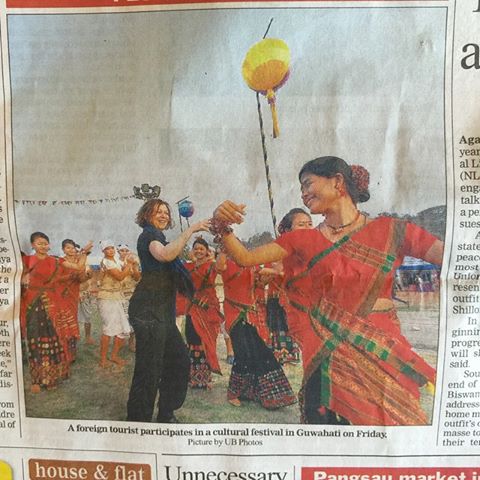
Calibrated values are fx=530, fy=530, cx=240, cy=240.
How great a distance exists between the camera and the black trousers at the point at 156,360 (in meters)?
0.40

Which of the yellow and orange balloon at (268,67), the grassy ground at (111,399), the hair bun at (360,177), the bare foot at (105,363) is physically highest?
the yellow and orange balloon at (268,67)

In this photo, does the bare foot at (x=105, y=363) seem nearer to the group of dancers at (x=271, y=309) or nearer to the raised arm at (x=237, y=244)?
the group of dancers at (x=271, y=309)

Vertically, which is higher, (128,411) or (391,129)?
(391,129)

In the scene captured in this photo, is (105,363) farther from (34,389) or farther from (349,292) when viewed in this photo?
(349,292)

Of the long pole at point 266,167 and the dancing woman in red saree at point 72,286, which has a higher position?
the long pole at point 266,167

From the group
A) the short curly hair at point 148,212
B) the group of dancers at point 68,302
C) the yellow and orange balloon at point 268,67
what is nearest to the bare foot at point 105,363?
the group of dancers at point 68,302

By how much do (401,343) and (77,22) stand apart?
13.0 inches

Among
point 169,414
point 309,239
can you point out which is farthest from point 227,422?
point 309,239

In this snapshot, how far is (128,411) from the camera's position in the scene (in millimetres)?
407

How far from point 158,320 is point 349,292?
0.47ft

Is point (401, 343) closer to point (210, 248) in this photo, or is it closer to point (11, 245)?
point (210, 248)

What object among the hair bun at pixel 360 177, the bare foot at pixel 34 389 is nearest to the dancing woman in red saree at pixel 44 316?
the bare foot at pixel 34 389

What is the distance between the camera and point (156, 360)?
402 millimetres

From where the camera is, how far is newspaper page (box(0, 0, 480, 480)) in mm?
374
